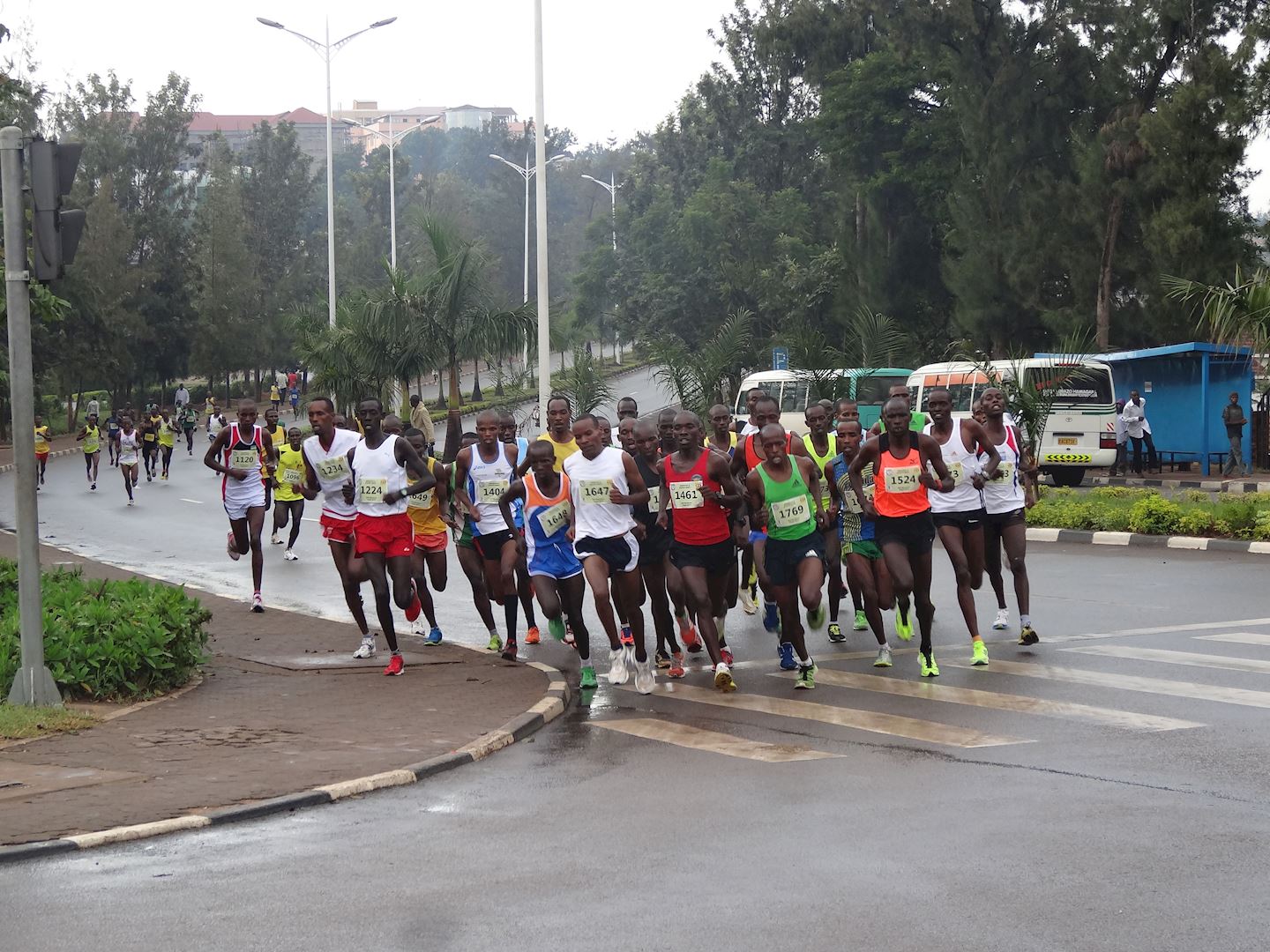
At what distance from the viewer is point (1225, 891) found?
19.8 feet

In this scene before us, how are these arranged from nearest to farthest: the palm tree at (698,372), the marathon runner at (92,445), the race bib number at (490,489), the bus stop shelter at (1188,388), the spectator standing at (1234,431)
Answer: the race bib number at (490,489) < the spectator standing at (1234,431) < the bus stop shelter at (1188,388) < the palm tree at (698,372) < the marathon runner at (92,445)

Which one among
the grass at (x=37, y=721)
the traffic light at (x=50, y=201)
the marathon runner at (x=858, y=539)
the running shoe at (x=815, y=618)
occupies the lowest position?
the grass at (x=37, y=721)

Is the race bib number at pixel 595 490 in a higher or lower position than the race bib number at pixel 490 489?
higher

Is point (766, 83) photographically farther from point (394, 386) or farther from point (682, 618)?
point (682, 618)

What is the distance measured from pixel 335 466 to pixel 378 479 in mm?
991

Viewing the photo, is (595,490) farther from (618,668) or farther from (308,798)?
(308,798)

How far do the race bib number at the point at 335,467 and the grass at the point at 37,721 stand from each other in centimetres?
348

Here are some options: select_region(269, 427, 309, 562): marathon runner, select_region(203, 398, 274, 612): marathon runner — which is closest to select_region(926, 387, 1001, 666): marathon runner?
select_region(203, 398, 274, 612): marathon runner

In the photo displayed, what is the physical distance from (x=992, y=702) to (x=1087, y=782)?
2.38m

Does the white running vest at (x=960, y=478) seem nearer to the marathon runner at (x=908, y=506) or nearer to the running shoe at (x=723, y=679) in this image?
the marathon runner at (x=908, y=506)

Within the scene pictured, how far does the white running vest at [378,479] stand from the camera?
12.3 metres

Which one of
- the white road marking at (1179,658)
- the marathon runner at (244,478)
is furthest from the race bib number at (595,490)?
the marathon runner at (244,478)

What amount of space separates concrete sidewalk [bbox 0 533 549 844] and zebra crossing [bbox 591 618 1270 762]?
1154 millimetres

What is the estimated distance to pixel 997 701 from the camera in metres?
10.4
